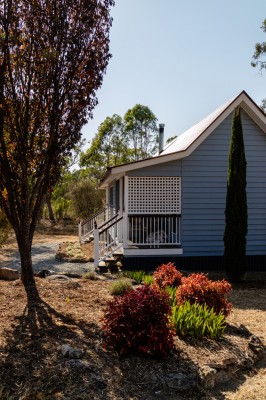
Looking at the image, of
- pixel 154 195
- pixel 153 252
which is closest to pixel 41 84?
pixel 154 195

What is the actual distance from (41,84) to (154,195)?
6572 mm

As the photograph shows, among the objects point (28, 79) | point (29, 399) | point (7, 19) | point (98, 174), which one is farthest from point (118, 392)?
point (98, 174)

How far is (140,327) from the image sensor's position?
4625mm

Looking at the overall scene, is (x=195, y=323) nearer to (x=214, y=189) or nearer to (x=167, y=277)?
(x=167, y=277)

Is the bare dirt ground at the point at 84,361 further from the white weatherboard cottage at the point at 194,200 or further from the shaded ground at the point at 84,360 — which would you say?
the white weatherboard cottage at the point at 194,200

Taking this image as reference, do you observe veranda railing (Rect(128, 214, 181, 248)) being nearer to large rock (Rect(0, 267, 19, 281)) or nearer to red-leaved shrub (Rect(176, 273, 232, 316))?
large rock (Rect(0, 267, 19, 281))

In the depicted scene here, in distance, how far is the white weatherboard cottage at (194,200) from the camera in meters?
12.0

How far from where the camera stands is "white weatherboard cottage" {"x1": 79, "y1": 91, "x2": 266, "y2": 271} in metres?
12.0

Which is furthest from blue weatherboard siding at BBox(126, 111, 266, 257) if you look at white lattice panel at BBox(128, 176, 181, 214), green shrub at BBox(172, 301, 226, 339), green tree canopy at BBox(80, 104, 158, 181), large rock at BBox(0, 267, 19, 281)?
green tree canopy at BBox(80, 104, 158, 181)

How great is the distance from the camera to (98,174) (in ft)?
123

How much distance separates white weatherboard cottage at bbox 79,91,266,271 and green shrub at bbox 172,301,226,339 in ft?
20.7

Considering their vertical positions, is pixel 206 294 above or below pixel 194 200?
below

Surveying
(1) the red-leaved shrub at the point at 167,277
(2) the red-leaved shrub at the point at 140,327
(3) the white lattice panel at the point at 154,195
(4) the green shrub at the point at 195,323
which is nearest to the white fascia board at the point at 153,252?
(3) the white lattice panel at the point at 154,195

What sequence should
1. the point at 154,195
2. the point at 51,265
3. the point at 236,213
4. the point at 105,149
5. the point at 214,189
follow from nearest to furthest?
the point at 236,213, the point at 154,195, the point at 214,189, the point at 51,265, the point at 105,149
